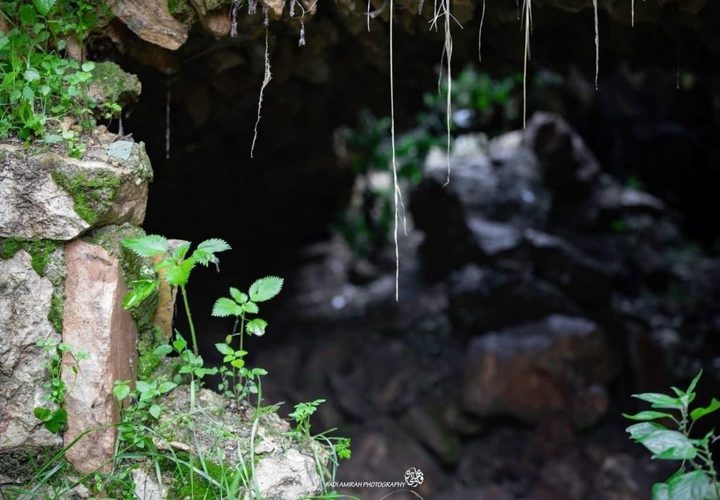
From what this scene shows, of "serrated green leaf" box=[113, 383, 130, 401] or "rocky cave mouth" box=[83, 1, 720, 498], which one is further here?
"rocky cave mouth" box=[83, 1, 720, 498]

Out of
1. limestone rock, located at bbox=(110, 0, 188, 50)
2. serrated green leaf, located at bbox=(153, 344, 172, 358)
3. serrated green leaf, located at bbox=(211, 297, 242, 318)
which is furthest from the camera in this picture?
limestone rock, located at bbox=(110, 0, 188, 50)

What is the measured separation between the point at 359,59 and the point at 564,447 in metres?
2.94

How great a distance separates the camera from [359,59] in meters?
4.21

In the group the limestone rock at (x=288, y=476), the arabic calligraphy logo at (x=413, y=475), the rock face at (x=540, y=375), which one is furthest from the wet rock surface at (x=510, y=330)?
the limestone rock at (x=288, y=476)

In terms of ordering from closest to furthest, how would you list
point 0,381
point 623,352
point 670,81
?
1. point 0,381
2. point 623,352
3. point 670,81

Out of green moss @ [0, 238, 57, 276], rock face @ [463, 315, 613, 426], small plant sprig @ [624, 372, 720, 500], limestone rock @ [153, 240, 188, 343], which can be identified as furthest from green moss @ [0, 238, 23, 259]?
rock face @ [463, 315, 613, 426]

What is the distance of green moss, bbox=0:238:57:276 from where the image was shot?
6.72ft

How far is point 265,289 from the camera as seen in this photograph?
A: 2143 mm

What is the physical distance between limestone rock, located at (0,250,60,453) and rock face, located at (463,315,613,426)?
3.63m

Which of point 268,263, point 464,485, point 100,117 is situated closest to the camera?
point 100,117

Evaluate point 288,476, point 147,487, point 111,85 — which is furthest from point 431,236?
point 147,487

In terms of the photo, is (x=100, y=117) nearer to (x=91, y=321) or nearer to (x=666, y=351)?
(x=91, y=321)

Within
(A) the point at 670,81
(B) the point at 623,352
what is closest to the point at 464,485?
(B) the point at 623,352

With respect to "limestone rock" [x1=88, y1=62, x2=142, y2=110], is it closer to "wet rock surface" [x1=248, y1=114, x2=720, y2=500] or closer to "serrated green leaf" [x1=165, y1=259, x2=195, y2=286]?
"serrated green leaf" [x1=165, y1=259, x2=195, y2=286]
